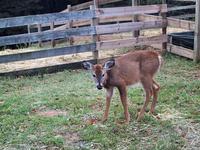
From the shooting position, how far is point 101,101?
22.2ft

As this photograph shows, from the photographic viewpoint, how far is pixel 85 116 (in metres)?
5.95

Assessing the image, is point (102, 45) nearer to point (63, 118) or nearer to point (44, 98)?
point (44, 98)

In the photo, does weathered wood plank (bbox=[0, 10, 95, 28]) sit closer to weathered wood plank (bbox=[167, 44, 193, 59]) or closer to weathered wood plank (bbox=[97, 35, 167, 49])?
weathered wood plank (bbox=[97, 35, 167, 49])

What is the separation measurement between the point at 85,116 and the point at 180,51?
15.9 ft

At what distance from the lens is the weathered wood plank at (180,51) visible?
9.77 meters

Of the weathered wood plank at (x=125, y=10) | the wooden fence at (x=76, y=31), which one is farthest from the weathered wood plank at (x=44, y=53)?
the weathered wood plank at (x=125, y=10)

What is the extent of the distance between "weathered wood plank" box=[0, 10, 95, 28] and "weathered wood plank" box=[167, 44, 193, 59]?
2.27 meters

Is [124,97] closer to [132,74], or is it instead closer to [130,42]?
[132,74]

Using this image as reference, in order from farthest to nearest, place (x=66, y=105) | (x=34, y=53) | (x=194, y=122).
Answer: (x=34, y=53) < (x=66, y=105) < (x=194, y=122)

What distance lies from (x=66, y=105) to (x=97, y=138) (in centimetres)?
157

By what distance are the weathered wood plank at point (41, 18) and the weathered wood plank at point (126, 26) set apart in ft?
1.52

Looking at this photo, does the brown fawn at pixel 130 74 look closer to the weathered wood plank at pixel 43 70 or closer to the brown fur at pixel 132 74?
the brown fur at pixel 132 74

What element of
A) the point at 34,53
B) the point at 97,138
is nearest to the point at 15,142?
the point at 97,138

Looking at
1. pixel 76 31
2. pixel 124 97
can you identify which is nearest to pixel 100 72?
pixel 124 97
